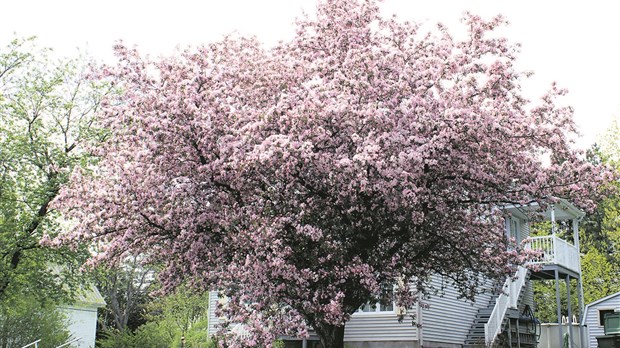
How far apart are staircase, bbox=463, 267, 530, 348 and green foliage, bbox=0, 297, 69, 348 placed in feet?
45.9

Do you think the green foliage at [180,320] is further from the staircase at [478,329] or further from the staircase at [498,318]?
the staircase at [498,318]

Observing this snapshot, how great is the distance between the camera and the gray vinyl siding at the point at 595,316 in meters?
28.5

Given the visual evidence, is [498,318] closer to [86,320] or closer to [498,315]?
[498,315]

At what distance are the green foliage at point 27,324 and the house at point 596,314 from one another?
2129 centimetres

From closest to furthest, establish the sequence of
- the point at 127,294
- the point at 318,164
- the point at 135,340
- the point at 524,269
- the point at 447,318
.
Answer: the point at 318,164 → the point at 447,318 → the point at 135,340 → the point at 524,269 → the point at 127,294

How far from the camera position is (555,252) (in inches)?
957

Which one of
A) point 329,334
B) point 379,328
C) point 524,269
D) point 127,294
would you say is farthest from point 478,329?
point 127,294

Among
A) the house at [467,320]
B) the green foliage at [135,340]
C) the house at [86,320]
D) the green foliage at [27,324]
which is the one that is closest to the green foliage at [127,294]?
the house at [86,320]

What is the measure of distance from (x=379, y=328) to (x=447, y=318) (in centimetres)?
303

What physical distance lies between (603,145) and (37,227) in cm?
3499

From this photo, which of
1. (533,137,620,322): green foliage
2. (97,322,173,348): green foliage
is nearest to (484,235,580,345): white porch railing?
(533,137,620,322): green foliage

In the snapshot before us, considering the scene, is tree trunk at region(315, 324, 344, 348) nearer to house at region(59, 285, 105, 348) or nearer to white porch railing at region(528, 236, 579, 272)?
white porch railing at region(528, 236, 579, 272)

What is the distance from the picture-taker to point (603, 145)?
4275 centimetres

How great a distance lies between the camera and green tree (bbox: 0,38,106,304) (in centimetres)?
2275
